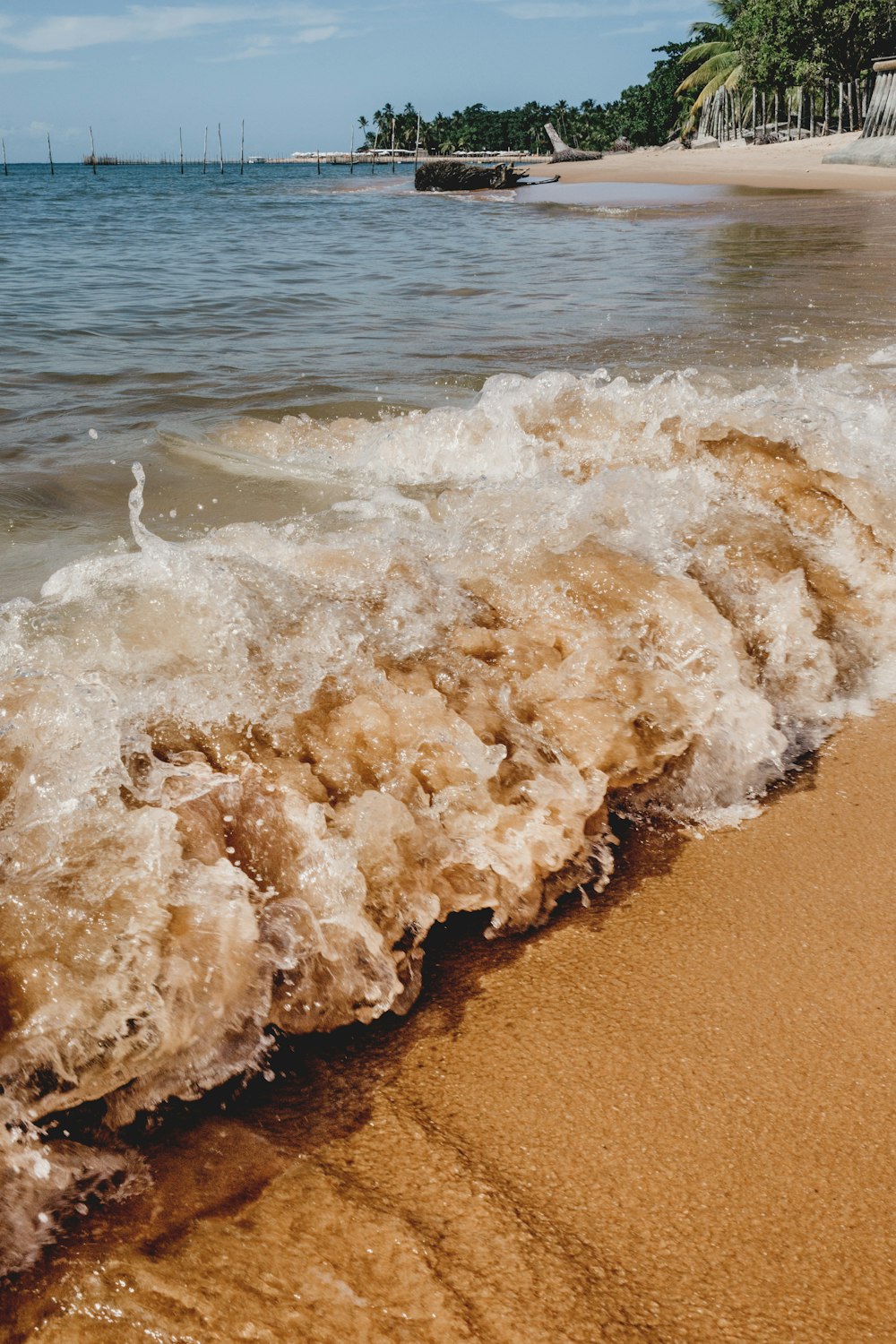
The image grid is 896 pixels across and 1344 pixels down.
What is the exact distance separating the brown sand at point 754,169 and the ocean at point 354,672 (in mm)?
25714

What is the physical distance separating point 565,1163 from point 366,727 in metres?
0.95

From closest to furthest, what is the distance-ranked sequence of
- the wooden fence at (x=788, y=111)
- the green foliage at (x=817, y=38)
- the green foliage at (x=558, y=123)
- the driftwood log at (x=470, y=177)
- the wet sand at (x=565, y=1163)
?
1. the wet sand at (x=565, y=1163)
2. the green foliage at (x=817, y=38)
3. the wooden fence at (x=788, y=111)
4. the driftwood log at (x=470, y=177)
5. the green foliage at (x=558, y=123)

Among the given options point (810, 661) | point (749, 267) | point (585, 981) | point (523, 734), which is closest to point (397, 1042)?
point (585, 981)

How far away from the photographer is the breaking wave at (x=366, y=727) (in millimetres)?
1438

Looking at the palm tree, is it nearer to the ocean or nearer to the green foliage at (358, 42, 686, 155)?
the green foliage at (358, 42, 686, 155)

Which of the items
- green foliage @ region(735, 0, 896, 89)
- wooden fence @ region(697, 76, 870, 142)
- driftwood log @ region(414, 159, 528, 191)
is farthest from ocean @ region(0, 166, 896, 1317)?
driftwood log @ region(414, 159, 528, 191)

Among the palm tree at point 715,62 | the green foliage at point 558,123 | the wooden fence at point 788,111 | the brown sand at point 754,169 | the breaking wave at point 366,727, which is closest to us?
the breaking wave at point 366,727

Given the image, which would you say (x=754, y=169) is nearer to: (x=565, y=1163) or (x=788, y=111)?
(x=788, y=111)

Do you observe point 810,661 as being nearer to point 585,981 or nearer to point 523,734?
point 523,734

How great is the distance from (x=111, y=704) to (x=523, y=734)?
2.86 feet

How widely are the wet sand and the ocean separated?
0.10 meters

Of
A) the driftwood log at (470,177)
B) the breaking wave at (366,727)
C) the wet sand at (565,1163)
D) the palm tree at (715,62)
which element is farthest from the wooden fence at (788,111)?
the wet sand at (565,1163)

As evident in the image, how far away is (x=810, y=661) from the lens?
2.57 metres

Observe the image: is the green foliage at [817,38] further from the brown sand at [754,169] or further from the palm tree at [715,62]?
the palm tree at [715,62]
